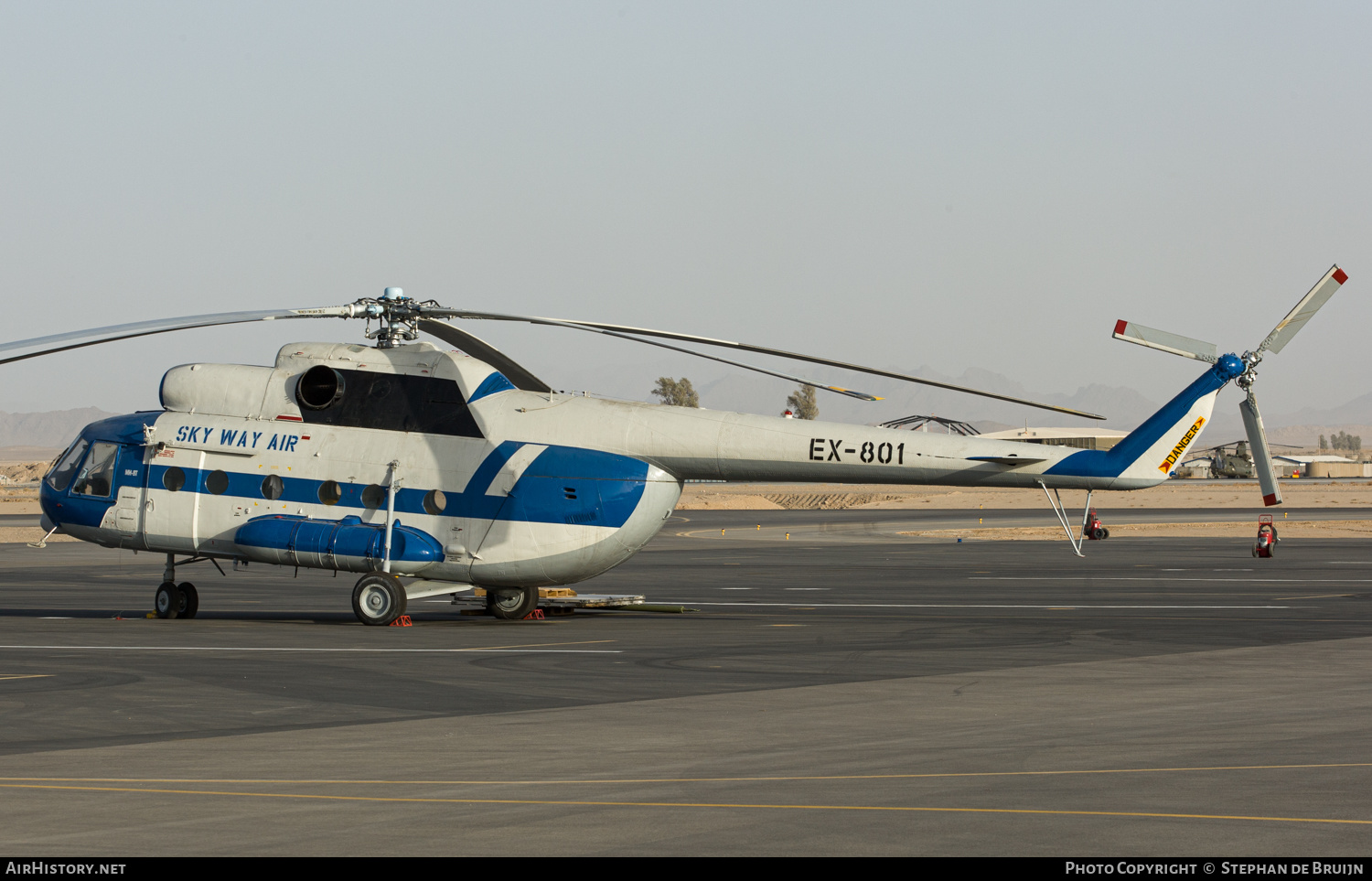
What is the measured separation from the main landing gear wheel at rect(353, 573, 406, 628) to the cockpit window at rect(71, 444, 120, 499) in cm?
558

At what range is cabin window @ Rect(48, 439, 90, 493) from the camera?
2417cm

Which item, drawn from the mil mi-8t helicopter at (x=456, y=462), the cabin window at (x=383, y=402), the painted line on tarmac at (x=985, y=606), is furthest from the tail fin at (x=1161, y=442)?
the cabin window at (x=383, y=402)

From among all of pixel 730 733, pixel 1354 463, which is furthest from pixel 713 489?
pixel 730 733

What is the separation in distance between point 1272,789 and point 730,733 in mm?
4609

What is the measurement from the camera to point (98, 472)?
2402cm

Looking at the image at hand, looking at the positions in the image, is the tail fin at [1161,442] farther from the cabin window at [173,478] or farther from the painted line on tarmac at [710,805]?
the cabin window at [173,478]

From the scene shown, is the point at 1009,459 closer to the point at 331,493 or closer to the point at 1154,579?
the point at 331,493

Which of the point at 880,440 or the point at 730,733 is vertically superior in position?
the point at 880,440

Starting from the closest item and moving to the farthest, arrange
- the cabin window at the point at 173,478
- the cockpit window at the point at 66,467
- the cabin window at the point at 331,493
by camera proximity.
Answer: the cabin window at the point at 331,493 → the cabin window at the point at 173,478 → the cockpit window at the point at 66,467

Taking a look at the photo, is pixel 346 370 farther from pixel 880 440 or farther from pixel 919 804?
pixel 919 804

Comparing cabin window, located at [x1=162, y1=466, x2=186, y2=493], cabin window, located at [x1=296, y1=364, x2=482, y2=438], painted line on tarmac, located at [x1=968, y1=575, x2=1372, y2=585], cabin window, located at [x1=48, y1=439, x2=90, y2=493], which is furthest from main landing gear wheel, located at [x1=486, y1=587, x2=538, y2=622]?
painted line on tarmac, located at [x1=968, y1=575, x2=1372, y2=585]

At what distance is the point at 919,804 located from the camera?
8562mm

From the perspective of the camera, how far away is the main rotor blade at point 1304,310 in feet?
70.7

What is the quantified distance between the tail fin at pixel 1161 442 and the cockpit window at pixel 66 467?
57.4ft
